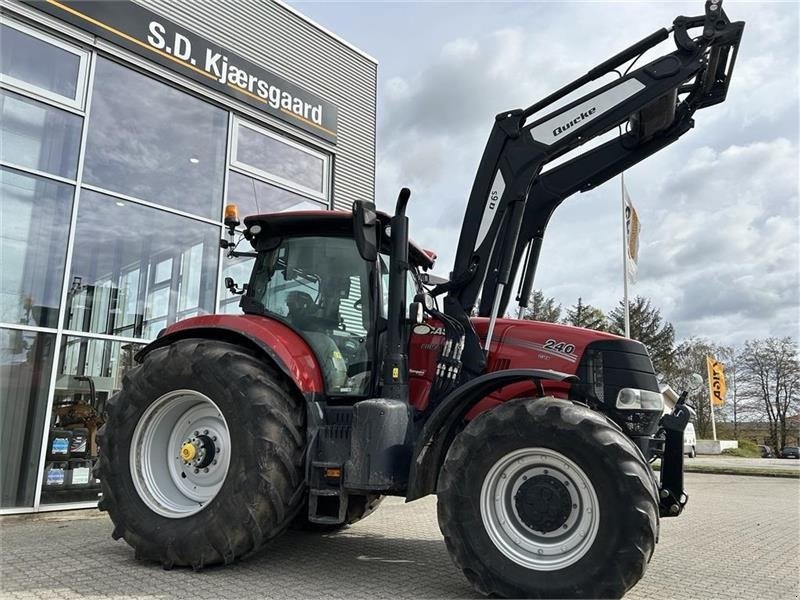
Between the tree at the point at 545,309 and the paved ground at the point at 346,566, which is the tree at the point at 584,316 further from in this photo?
the paved ground at the point at 346,566

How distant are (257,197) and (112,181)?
2.38 m

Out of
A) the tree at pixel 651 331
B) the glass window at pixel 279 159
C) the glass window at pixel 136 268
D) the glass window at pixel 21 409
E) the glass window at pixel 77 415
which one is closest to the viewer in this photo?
the glass window at pixel 21 409

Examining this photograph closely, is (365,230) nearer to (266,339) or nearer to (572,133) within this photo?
(266,339)

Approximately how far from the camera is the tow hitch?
404 centimetres

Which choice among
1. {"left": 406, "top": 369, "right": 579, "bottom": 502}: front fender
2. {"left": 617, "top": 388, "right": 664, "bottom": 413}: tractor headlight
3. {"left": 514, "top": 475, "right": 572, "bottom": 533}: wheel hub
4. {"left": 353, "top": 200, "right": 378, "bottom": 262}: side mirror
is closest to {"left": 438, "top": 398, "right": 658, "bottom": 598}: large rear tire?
{"left": 514, "top": 475, "right": 572, "bottom": 533}: wheel hub

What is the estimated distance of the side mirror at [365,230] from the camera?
4242 millimetres

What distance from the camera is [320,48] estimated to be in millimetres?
11258

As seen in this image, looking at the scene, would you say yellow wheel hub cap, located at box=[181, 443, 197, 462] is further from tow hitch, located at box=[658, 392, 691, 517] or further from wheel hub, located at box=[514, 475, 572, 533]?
tow hitch, located at box=[658, 392, 691, 517]

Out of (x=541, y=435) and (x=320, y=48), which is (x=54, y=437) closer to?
(x=541, y=435)

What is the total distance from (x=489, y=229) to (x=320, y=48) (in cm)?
803

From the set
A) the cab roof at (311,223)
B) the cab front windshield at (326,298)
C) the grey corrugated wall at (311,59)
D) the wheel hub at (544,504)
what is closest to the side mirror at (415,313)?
the cab front windshield at (326,298)

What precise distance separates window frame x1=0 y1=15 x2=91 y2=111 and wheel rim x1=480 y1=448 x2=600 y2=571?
685cm

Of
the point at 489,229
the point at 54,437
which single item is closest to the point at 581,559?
the point at 489,229

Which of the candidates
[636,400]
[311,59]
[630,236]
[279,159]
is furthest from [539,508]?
[630,236]
